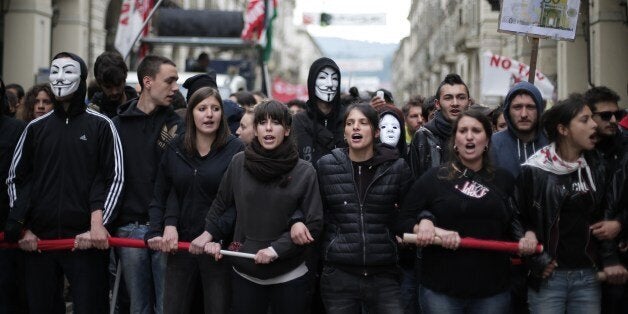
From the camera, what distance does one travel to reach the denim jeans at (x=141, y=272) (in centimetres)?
582

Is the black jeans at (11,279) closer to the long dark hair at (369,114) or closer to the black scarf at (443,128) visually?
the long dark hair at (369,114)

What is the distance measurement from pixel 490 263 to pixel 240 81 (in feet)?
37.3

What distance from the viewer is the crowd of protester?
502 cm

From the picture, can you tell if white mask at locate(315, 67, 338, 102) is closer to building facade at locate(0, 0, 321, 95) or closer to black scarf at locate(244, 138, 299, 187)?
black scarf at locate(244, 138, 299, 187)

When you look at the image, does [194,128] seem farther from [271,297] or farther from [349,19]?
[349,19]

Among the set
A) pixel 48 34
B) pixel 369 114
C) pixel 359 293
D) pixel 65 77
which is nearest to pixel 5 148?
pixel 65 77

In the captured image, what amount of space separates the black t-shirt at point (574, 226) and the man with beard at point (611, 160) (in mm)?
127

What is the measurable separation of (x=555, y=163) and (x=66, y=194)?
330 centimetres

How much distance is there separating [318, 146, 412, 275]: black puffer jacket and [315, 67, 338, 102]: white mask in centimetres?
137

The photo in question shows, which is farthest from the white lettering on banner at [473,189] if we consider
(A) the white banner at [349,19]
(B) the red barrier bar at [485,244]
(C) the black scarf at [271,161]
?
(A) the white banner at [349,19]

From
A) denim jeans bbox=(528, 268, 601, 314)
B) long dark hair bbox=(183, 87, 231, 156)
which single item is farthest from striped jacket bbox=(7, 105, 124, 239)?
denim jeans bbox=(528, 268, 601, 314)

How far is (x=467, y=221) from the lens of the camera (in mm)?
5023

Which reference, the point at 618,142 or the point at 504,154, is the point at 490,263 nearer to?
the point at 504,154

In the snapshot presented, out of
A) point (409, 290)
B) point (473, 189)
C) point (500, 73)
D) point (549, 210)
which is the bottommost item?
point (409, 290)
